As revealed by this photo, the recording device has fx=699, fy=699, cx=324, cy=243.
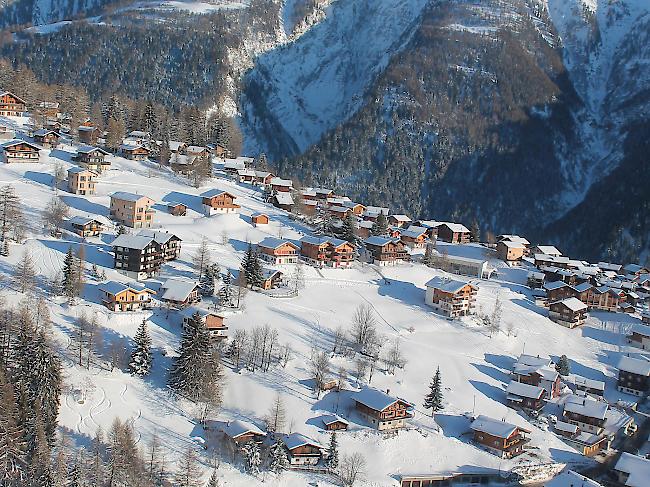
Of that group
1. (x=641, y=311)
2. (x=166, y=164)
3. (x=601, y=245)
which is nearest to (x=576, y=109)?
(x=601, y=245)

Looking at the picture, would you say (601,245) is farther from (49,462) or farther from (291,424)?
(49,462)

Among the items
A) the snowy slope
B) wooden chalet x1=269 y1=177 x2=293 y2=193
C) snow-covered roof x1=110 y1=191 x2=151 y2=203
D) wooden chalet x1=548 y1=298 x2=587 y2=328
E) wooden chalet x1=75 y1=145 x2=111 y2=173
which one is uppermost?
the snowy slope

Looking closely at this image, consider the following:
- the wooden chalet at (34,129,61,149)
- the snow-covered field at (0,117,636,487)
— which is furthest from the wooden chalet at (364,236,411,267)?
the wooden chalet at (34,129,61,149)

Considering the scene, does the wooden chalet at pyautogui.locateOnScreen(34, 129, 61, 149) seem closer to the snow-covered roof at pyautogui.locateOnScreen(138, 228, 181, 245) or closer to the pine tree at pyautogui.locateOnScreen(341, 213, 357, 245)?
the snow-covered roof at pyautogui.locateOnScreen(138, 228, 181, 245)

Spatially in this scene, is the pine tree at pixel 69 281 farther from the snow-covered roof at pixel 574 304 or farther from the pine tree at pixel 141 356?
the snow-covered roof at pixel 574 304

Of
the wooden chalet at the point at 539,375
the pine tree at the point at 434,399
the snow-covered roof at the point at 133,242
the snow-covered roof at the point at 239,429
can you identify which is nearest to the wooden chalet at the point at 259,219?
the snow-covered roof at the point at 133,242

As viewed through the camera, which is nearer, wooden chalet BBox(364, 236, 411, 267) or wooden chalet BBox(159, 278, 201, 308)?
wooden chalet BBox(159, 278, 201, 308)

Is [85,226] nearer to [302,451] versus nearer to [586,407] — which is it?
[302,451]

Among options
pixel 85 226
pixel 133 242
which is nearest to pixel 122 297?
pixel 133 242
